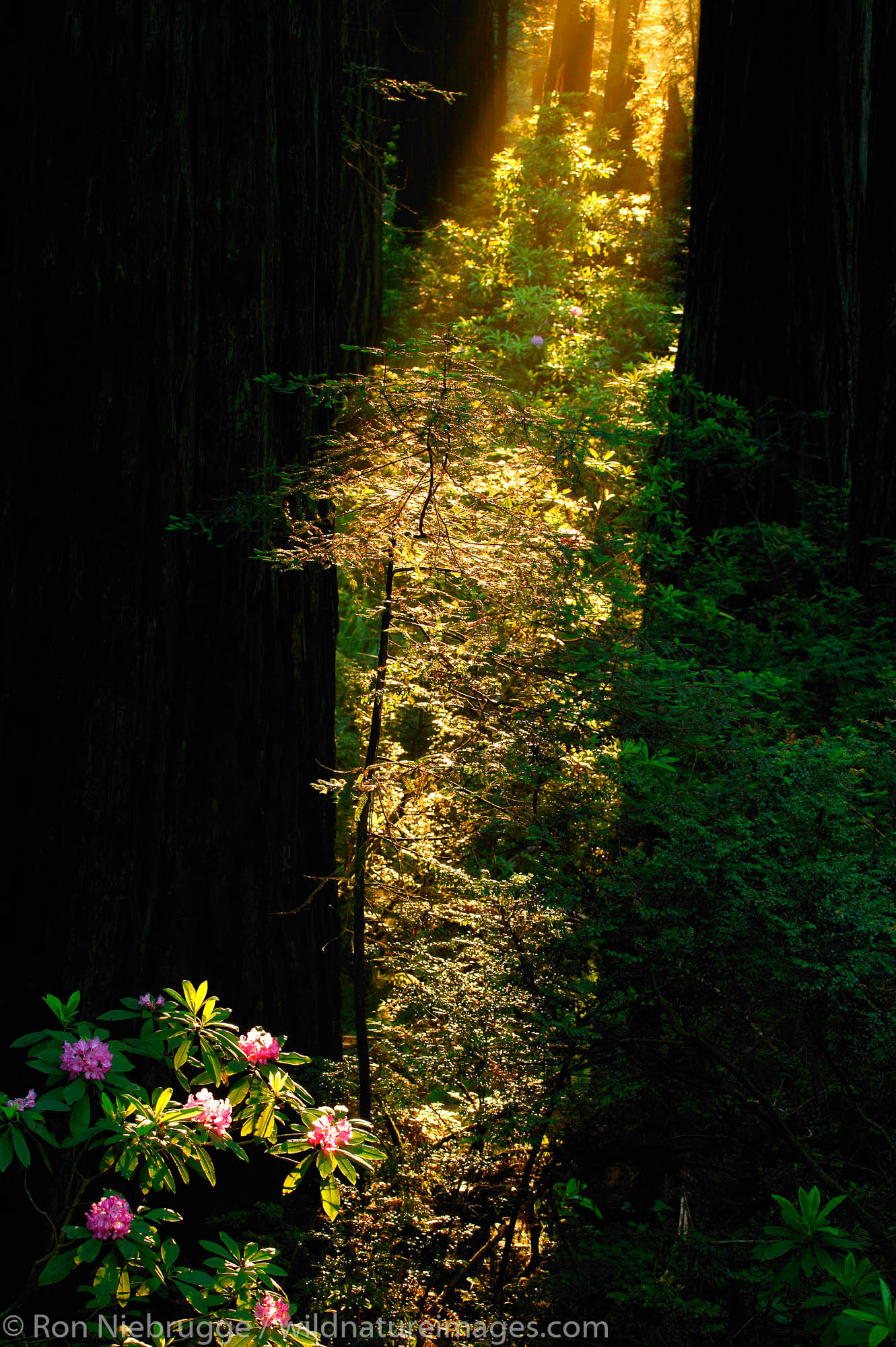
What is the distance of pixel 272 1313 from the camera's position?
5.59ft

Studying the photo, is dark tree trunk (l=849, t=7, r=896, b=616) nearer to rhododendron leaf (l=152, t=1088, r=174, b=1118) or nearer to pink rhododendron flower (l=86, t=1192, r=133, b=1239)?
rhododendron leaf (l=152, t=1088, r=174, b=1118)

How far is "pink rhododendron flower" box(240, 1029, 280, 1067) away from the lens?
1.94 metres

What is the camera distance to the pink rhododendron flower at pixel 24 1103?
1728mm

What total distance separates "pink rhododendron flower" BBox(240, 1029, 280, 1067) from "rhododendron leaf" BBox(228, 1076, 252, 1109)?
1.4 inches

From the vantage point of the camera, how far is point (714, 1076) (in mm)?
2240

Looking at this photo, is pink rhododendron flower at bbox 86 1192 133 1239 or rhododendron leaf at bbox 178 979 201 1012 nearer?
pink rhododendron flower at bbox 86 1192 133 1239

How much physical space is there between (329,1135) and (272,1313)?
0.29 metres

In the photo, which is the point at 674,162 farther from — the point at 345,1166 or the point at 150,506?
the point at 345,1166

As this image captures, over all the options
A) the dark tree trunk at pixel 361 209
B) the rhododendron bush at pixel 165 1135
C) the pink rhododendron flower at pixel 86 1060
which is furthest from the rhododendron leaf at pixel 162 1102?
the dark tree trunk at pixel 361 209

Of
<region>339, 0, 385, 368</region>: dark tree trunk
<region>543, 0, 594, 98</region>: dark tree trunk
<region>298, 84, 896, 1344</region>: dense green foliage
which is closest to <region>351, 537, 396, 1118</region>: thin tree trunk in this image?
<region>298, 84, 896, 1344</region>: dense green foliage

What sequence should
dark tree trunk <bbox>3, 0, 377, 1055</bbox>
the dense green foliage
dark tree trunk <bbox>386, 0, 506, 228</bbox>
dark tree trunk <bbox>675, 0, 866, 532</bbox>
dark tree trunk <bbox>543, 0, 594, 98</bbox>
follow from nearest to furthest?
the dense green foliage
dark tree trunk <bbox>3, 0, 377, 1055</bbox>
dark tree trunk <bbox>675, 0, 866, 532</bbox>
dark tree trunk <bbox>386, 0, 506, 228</bbox>
dark tree trunk <bbox>543, 0, 594, 98</bbox>

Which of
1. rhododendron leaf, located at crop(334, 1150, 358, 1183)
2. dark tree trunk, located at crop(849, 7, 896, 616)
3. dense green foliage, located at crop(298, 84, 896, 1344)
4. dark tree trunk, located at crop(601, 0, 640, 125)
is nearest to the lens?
rhododendron leaf, located at crop(334, 1150, 358, 1183)

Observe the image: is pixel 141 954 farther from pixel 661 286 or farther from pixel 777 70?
pixel 661 286

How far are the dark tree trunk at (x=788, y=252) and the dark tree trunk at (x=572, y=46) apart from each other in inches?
561
